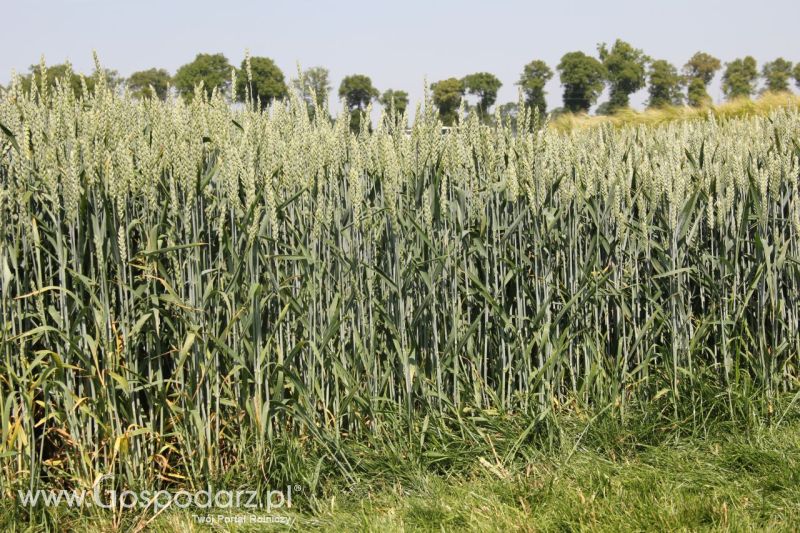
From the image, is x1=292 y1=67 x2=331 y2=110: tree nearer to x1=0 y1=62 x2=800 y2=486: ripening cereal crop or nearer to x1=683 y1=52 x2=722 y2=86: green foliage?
x1=0 y1=62 x2=800 y2=486: ripening cereal crop

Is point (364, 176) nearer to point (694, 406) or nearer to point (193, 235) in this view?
point (193, 235)

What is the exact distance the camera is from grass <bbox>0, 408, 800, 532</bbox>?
90.9 inches

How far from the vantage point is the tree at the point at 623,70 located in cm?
6944

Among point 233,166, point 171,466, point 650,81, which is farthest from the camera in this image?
point 650,81

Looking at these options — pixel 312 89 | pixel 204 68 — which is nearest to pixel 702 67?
pixel 204 68

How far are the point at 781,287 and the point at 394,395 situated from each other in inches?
62.8

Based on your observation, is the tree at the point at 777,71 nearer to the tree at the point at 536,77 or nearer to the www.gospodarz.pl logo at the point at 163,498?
the tree at the point at 536,77

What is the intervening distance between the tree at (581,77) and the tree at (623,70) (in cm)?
93

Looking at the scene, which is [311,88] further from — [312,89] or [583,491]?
[583,491]

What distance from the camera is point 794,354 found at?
3.10 metres

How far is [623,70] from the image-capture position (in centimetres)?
6956

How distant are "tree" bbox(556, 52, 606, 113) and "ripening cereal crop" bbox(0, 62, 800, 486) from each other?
7066 cm

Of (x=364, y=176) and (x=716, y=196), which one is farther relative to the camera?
(x=716, y=196)

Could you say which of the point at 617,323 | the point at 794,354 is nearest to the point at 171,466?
the point at 617,323
